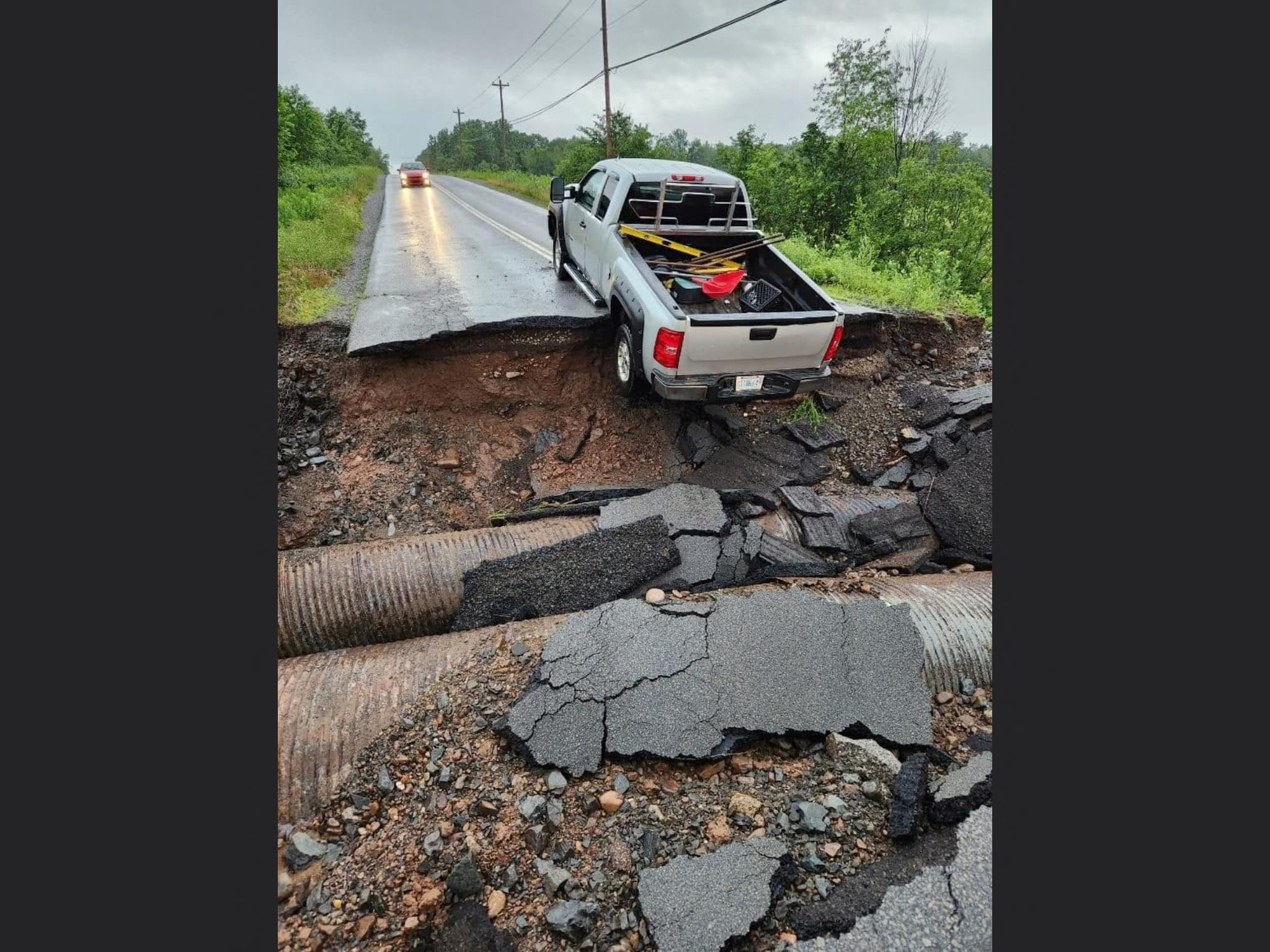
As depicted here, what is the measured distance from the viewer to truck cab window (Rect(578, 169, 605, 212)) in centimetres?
804

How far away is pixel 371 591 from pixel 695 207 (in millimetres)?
5660

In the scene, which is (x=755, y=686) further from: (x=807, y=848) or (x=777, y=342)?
(x=777, y=342)

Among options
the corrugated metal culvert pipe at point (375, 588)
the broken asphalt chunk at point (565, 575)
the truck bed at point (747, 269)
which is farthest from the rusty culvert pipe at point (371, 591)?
the truck bed at point (747, 269)

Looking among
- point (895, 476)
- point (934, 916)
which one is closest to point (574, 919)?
point (934, 916)

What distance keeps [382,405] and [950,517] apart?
6.11 metres

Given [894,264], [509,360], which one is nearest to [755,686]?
[509,360]

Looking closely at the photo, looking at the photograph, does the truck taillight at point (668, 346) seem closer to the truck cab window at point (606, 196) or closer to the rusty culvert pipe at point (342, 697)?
the rusty culvert pipe at point (342, 697)

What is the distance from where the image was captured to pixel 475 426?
7.25 m

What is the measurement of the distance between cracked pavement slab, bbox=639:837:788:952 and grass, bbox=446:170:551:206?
2030 cm

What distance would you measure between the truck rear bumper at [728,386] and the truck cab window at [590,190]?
140 inches

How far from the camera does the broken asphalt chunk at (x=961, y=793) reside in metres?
3.07

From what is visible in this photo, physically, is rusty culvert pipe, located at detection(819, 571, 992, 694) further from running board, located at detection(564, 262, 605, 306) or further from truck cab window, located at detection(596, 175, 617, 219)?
truck cab window, located at detection(596, 175, 617, 219)

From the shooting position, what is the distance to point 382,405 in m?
7.11

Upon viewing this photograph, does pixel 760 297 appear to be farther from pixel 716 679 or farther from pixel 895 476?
pixel 716 679
